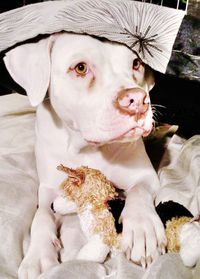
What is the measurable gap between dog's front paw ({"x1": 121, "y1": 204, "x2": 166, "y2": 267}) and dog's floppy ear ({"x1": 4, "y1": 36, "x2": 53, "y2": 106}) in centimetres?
42

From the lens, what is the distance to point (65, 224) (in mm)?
1320

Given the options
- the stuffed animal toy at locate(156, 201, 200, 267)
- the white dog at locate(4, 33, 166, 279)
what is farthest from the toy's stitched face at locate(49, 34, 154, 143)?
the stuffed animal toy at locate(156, 201, 200, 267)

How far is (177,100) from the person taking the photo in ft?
5.13

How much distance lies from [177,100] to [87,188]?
55 cm

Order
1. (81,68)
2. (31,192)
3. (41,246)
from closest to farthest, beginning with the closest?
(41,246) → (81,68) → (31,192)

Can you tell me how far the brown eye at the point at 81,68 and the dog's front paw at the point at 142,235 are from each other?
0.38 meters

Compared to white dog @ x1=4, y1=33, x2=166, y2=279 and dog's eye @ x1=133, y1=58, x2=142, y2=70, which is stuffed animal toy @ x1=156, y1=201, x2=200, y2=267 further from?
dog's eye @ x1=133, y1=58, x2=142, y2=70

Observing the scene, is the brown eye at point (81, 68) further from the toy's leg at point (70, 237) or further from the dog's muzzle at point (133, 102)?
the toy's leg at point (70, 237)

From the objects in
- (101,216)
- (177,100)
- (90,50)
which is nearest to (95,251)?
(101,216)

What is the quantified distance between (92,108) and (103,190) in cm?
21

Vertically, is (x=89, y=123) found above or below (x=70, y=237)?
above

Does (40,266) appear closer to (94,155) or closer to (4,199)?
(4,199)

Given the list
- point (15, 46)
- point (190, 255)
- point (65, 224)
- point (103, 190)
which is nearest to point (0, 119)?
point (15, 46)

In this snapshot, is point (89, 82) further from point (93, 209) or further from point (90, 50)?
point (93, 209)
